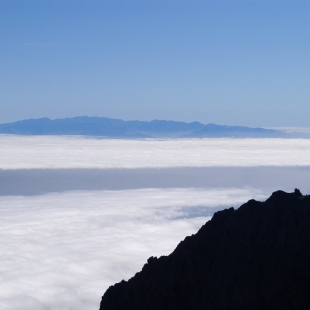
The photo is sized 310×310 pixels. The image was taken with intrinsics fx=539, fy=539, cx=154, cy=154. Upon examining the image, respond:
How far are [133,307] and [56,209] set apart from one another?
36.2 meters

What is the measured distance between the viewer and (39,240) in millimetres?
32469

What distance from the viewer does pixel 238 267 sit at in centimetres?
983

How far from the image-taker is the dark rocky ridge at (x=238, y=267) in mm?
9273

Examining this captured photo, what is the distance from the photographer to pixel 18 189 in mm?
64688

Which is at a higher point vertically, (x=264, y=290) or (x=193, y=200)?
(x=264, y=290)

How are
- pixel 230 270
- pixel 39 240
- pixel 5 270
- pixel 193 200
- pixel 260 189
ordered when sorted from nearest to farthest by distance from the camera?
pixel 230 270 → pixel 5 270 → pixel 39 240 → pixel 193 200 → pixel 260 189

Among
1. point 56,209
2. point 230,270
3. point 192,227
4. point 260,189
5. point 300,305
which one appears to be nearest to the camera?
point 300,305

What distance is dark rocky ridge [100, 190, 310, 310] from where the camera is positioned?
9.27 metres

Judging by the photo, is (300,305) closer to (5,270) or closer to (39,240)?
(5,270)

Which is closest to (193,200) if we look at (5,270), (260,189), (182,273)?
(260,189)

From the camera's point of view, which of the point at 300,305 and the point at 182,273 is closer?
the point at 300,305

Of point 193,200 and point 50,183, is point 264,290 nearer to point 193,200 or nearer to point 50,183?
point 193,200

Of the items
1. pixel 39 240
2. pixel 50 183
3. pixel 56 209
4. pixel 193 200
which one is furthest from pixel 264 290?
pixel 50 183

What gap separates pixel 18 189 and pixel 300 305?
58.7m
